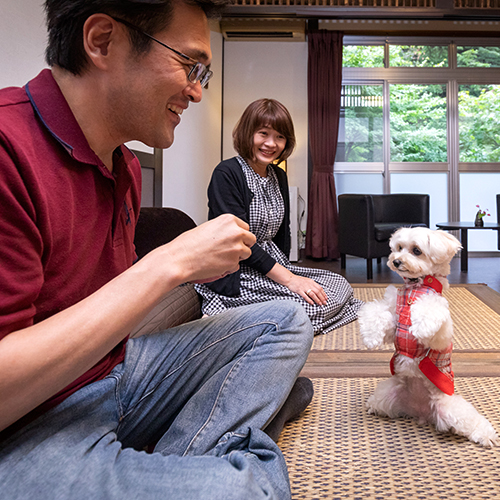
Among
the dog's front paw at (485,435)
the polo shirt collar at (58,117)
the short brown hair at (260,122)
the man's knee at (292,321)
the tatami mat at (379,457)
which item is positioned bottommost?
the tatami mat at (379,457)

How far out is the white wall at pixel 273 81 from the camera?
6355mm

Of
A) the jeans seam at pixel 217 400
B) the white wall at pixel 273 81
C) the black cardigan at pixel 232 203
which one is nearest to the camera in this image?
the jeans seam at pixel 217 400

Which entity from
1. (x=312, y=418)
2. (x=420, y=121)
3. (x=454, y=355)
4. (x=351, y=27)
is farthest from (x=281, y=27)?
(x=312, y=418)

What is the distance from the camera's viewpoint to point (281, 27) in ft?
19.9

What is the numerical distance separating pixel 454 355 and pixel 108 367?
153 cm

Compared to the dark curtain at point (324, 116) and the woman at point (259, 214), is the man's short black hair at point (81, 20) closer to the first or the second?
the woman at point (259, 214)

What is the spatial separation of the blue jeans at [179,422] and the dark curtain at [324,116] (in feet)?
16.9

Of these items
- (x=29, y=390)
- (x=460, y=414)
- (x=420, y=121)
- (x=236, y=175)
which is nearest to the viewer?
(x=29, y=390)

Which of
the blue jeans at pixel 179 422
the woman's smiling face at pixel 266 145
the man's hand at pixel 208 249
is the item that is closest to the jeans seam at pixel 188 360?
the blue jeans at pixel 179 422

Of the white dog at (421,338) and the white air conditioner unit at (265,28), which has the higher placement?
the white air conditioner unit at (265,28)

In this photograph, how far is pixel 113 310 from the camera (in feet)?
2.11

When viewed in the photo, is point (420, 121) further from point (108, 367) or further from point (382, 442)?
point (108, 367)

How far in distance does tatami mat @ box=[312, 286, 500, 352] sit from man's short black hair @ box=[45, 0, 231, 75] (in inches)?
61.4

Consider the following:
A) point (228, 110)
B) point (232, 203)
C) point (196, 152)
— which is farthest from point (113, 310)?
point (228, 110)
